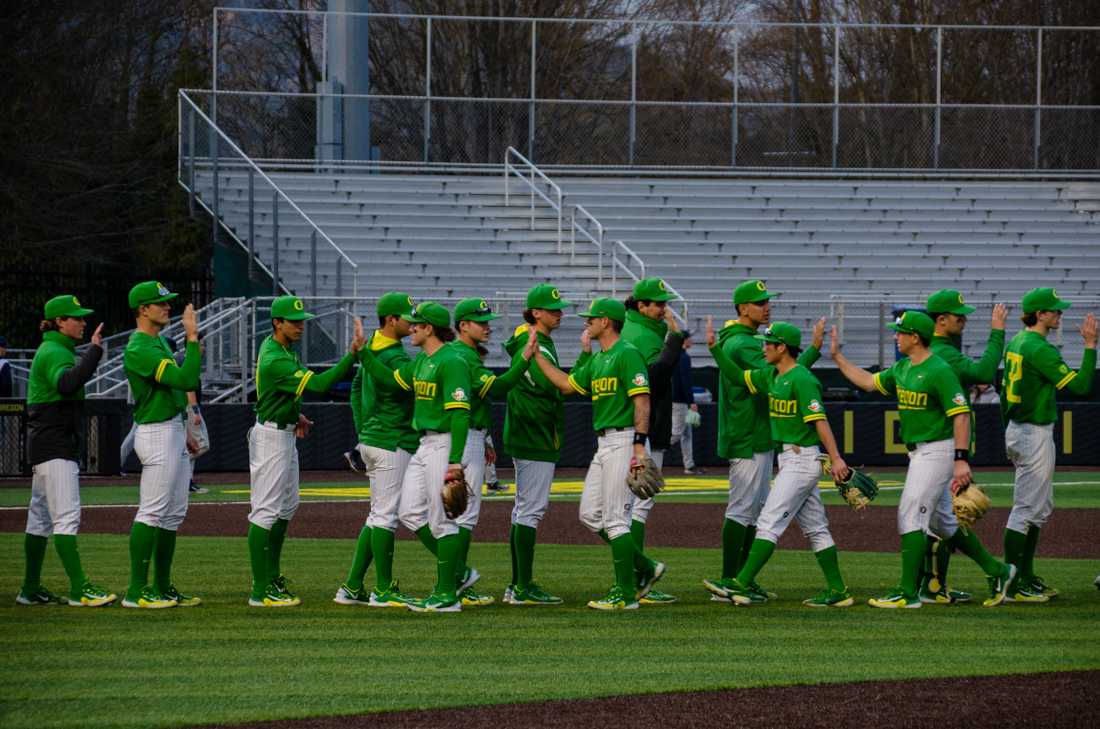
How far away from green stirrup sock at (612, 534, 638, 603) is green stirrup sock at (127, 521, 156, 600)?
309cm

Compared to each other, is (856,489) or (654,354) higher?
(654,354)

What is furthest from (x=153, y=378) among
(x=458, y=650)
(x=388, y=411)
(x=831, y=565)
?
(x=831, y=565)

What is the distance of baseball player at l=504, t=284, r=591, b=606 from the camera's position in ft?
35.8

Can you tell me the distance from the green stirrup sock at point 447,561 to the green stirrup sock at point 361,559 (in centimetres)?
60

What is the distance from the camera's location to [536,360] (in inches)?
412

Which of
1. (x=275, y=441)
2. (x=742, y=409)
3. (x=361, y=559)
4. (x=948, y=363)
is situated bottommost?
(x=361, y=559)

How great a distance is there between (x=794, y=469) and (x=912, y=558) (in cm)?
97

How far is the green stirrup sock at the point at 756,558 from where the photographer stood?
1055 cm

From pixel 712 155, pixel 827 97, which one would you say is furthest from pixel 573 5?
pixel 712 155

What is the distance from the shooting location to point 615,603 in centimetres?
1064

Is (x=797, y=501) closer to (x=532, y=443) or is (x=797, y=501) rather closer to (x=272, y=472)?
(x=532, y=443)

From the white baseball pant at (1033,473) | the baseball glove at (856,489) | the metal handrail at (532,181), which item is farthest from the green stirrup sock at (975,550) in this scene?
the metal handrail at (532,181)

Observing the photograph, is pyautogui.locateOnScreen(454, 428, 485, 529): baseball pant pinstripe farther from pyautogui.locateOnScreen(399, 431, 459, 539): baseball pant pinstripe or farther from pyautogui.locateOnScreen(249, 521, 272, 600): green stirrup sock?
pyautogui.locateOnScreen(249, 521, 272, 600): green stirrup sock

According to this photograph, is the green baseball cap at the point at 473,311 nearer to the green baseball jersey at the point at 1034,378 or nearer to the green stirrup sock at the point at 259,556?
the green stirrup sock at the point at 259,556
